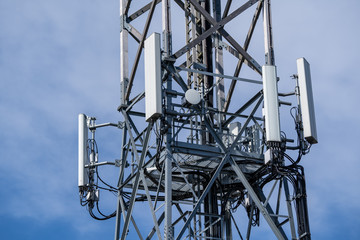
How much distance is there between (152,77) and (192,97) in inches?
66.7

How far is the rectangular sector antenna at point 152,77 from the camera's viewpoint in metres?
30.1

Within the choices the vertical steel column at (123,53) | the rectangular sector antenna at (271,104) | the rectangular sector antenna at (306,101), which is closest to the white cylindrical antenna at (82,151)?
the vertical steel column at (123,53)

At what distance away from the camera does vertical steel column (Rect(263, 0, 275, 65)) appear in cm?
3397

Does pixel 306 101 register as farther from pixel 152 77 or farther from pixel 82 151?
pixel 82 151

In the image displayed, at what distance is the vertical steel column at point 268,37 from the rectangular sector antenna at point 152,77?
501 centimetres

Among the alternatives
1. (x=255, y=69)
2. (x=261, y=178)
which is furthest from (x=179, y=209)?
(x=255, y=69)

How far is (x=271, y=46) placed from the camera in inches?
1345

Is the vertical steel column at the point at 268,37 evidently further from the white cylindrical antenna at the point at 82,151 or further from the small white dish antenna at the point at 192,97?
the white cylindrical antenna at the point at 82,151

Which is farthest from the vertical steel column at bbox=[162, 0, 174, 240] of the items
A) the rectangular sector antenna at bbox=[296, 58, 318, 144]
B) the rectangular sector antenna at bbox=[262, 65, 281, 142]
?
the rectangular sector antenna at bbox=[296, 58, 318, 144]

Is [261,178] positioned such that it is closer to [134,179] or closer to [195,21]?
[134,179]

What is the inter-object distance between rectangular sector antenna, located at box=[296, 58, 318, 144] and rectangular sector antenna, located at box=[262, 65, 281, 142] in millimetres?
1363

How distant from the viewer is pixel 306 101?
3247 cm

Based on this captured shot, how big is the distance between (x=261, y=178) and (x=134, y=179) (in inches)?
181

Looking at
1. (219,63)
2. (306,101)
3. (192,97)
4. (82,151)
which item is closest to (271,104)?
(306,101)
